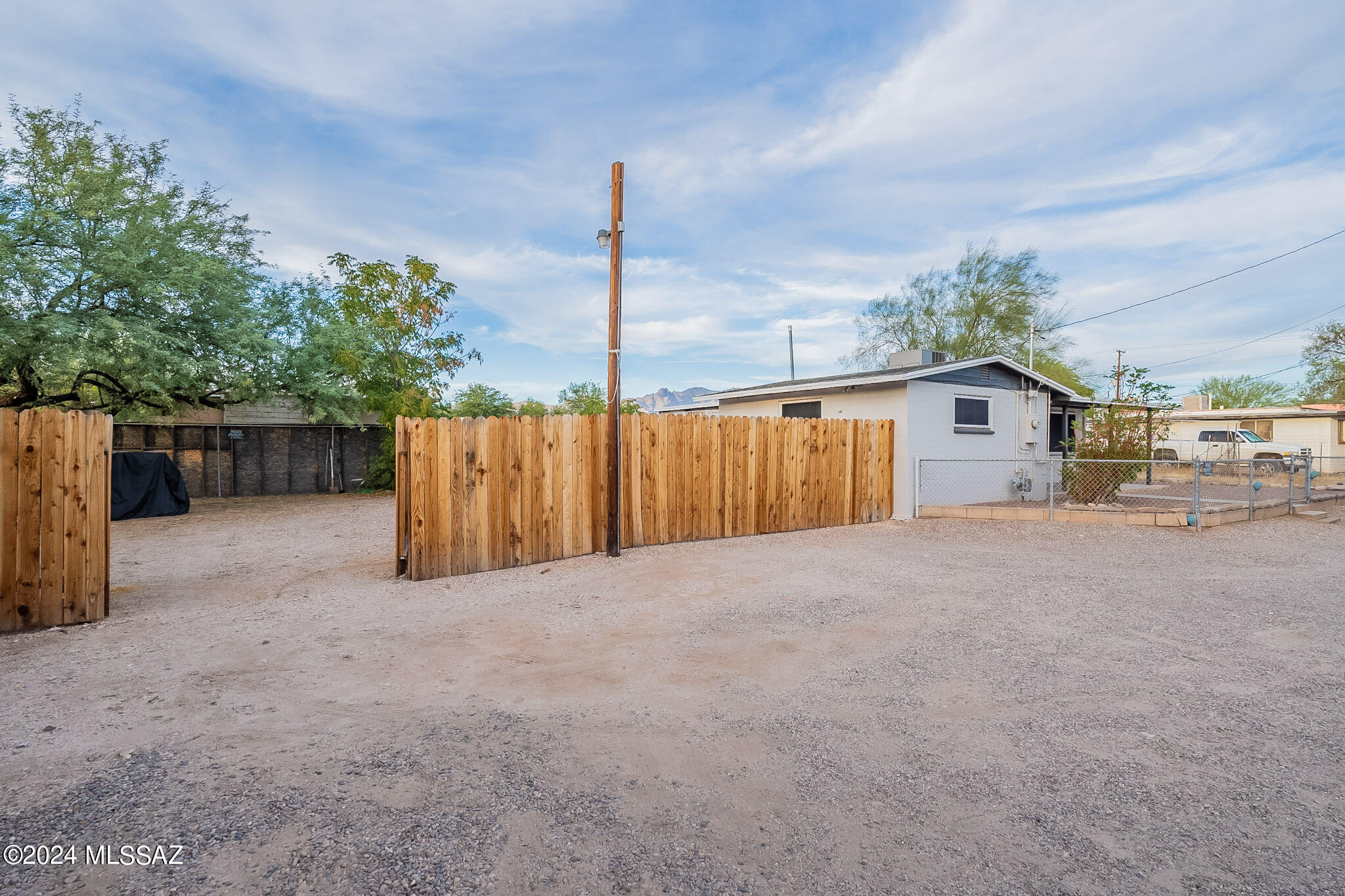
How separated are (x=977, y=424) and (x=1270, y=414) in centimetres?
2017

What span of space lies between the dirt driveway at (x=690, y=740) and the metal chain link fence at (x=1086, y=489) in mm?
5522

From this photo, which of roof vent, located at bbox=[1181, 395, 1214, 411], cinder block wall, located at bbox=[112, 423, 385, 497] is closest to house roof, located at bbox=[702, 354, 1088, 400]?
cinder block wall, located at bbox=[112, 423, 385, 497]

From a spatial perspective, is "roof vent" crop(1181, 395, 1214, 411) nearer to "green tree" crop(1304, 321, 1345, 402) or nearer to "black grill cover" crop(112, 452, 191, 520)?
"green tree" crop(1304, 321, 1345, 402)

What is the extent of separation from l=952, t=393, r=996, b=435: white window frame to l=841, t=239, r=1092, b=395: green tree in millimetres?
15111

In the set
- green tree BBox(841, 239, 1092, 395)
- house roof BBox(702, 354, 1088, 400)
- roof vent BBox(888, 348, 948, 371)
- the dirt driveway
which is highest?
green tree BBox(841, 239, 1092, 395)

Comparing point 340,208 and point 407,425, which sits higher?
point 340,208

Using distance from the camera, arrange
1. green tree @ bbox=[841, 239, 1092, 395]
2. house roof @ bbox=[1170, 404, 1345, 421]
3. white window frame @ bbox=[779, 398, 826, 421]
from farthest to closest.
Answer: green tree @ bbox=[841, 239, 1092, 395]
house roof @ bbox=[1170, 404, 1345, 421]
white window frame @ bbox=[779, 398, 826, 421]

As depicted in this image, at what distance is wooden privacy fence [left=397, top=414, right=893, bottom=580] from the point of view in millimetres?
6703

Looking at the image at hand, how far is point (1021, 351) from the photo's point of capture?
93.2ft

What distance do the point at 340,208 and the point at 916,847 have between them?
45.7ft

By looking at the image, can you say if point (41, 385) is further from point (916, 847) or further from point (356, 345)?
point (916, 847)

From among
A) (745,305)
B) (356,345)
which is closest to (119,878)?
(356,345)

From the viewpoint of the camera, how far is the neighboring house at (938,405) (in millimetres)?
11875

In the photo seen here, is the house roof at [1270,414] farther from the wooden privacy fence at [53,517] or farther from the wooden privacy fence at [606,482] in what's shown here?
the wooden privacy fence at [53,517]
